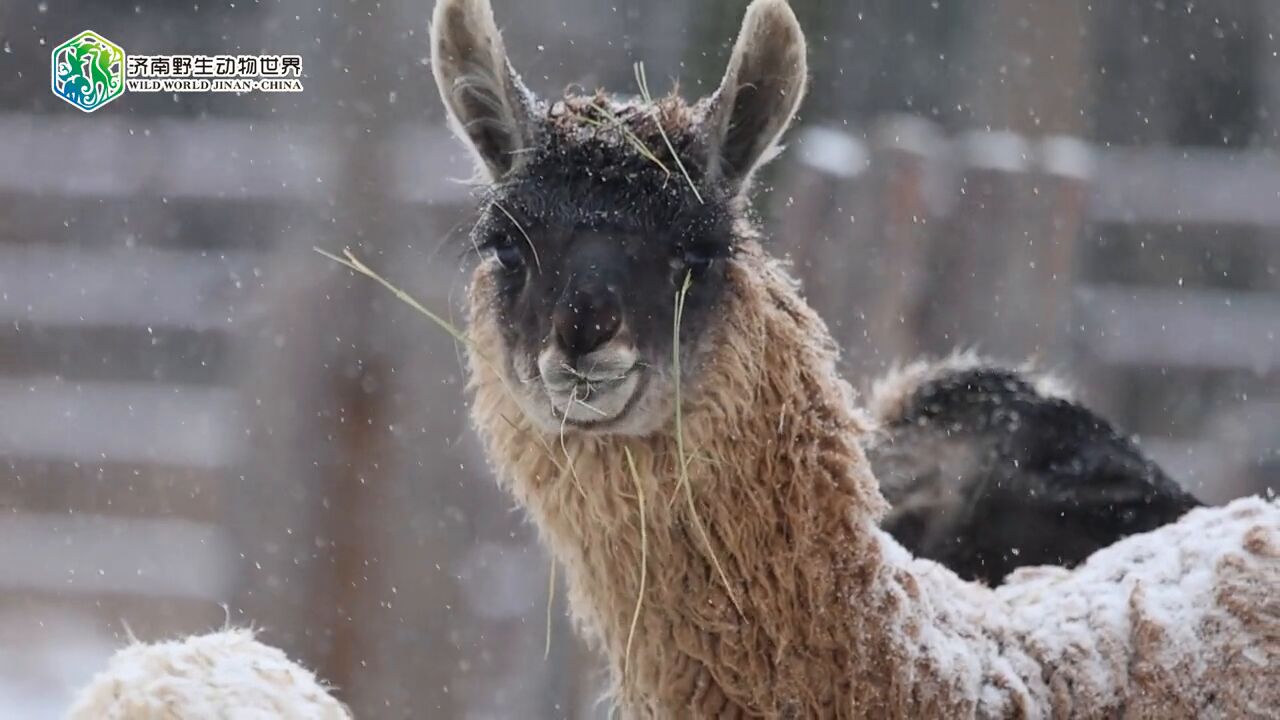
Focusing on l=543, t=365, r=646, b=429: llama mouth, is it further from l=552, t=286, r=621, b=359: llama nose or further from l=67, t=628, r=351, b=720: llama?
l=67, t=628, r=351, b=720: llama

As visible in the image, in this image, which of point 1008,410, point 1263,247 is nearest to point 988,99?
point 1263,247

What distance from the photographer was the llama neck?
107 inches

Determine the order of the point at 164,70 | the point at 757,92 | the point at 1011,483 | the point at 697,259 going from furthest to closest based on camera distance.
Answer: the point at 164,70 < the point at 1011,483 < the point at 757,92 < the point at 697,259

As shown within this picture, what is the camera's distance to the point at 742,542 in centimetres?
280

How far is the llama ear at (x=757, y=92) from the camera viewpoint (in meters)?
2.96

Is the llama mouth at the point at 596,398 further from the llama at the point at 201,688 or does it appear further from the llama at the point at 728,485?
the llama at the point at 201,688

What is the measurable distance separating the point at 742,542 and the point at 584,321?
515 mm

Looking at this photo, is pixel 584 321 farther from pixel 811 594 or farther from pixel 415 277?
pixel 415 277

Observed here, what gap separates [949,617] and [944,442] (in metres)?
1.05

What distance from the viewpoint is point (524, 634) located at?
6.45 m

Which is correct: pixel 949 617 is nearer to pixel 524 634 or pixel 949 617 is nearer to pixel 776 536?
pixel 776 536

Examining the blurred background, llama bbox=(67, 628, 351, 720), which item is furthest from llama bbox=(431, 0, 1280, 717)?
the blurred background

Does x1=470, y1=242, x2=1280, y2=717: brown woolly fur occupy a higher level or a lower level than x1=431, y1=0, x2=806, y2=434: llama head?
lower

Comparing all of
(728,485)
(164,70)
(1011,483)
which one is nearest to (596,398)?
(728,485)
